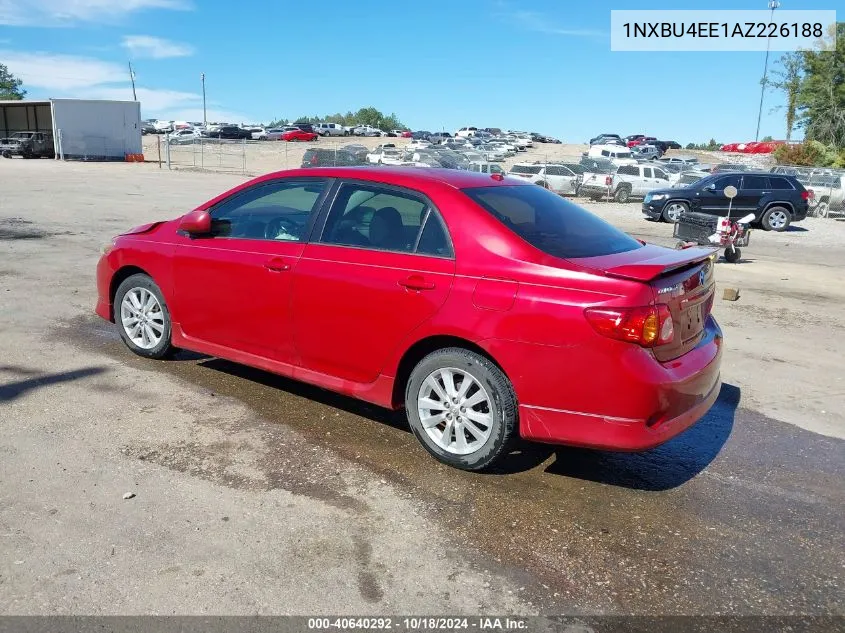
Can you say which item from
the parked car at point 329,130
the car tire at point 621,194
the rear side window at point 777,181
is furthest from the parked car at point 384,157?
the parked car at point 329,130

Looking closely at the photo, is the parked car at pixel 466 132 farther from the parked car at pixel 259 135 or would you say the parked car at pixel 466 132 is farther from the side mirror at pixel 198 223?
the side mirror at pixel 198 223

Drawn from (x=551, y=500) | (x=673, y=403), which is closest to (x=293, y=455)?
(x=551, y=500)

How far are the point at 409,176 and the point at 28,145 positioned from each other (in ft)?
140

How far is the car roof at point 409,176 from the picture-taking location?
4.44 m

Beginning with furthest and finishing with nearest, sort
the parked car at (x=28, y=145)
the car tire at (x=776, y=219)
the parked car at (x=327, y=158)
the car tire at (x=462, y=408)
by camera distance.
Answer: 1. the parked car at (x=28, y=145)
2. the parked car at (x=327, y=158)
3. the car tire at (x=776, y=219)
4. the car tire at (x=462, y=408)

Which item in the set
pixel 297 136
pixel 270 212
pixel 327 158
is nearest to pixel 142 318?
pixel 270 212

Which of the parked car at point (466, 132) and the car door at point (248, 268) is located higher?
the parked car at point (466, 132)

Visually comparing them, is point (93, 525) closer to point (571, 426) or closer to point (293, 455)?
point (293, 455)

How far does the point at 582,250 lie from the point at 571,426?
101 cm

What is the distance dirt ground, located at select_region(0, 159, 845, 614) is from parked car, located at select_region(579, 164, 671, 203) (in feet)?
73.9

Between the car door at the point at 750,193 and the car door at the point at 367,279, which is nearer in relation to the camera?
the car door at the point at 367,279

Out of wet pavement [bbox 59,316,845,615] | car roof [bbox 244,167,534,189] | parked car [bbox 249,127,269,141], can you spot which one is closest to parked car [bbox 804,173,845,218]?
wet pavement [bbox 59,316,845,615]

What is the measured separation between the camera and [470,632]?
2.80 metres

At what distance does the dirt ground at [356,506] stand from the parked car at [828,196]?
21.0 metres
